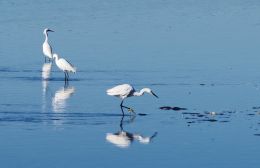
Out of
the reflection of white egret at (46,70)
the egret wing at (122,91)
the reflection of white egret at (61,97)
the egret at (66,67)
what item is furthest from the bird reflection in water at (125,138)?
the reflection of white egret at (46,70)

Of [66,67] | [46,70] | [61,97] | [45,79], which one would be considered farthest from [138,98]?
[46,70]

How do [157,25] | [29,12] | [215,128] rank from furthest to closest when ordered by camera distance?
[29,12]
[157,25]
[215,128]

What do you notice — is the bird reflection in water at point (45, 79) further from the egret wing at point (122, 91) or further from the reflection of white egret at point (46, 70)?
the egret wing at point (122, 91)

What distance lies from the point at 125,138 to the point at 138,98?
4867 millimetres

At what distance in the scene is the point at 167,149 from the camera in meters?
19.3

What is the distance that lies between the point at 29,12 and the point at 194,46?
1703cm

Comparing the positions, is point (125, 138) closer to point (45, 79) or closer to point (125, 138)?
point (125, 138)

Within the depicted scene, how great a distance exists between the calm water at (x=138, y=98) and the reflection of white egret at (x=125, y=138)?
3 cm

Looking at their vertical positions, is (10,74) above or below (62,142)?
above

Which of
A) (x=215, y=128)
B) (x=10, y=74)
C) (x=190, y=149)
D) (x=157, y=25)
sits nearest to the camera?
(x=190, y=149)

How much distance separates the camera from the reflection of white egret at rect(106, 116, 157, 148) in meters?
19.9

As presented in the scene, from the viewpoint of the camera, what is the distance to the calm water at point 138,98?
19.0m

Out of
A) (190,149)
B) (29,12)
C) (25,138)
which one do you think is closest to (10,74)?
(25,138)

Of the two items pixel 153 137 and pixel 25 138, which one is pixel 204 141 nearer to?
pixel 153 137
